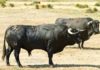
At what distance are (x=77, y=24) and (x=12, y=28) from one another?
6805 millimetres

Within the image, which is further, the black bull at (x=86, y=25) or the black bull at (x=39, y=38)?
the black bull at (x=86, y=25)

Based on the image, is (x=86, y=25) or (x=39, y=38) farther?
(x=86, y=25)

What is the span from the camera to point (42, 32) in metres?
16.5

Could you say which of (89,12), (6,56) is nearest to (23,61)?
(6,56)

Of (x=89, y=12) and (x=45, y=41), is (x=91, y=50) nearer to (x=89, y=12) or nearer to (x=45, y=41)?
(x=45, y=41)

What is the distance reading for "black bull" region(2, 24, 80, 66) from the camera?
16.3 m

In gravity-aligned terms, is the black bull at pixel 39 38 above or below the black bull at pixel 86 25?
above

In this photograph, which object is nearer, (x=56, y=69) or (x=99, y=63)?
(x=56, y=69)

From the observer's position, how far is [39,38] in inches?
645

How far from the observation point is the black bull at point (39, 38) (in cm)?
1630

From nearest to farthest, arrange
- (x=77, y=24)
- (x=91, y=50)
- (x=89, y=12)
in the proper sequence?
(x=91, y=50), (x=77, y=24), (x=89, y=12)

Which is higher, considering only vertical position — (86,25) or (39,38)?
(39,38)

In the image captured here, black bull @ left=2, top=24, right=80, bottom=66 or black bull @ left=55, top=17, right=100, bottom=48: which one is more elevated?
black bull @ left=2, top=24, right=80, bottom=66

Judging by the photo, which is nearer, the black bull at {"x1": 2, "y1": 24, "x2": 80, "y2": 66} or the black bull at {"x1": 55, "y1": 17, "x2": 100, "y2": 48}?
the black bull at {"x1": 2, "y1": 24, "x2": 80, "y2": 66}
